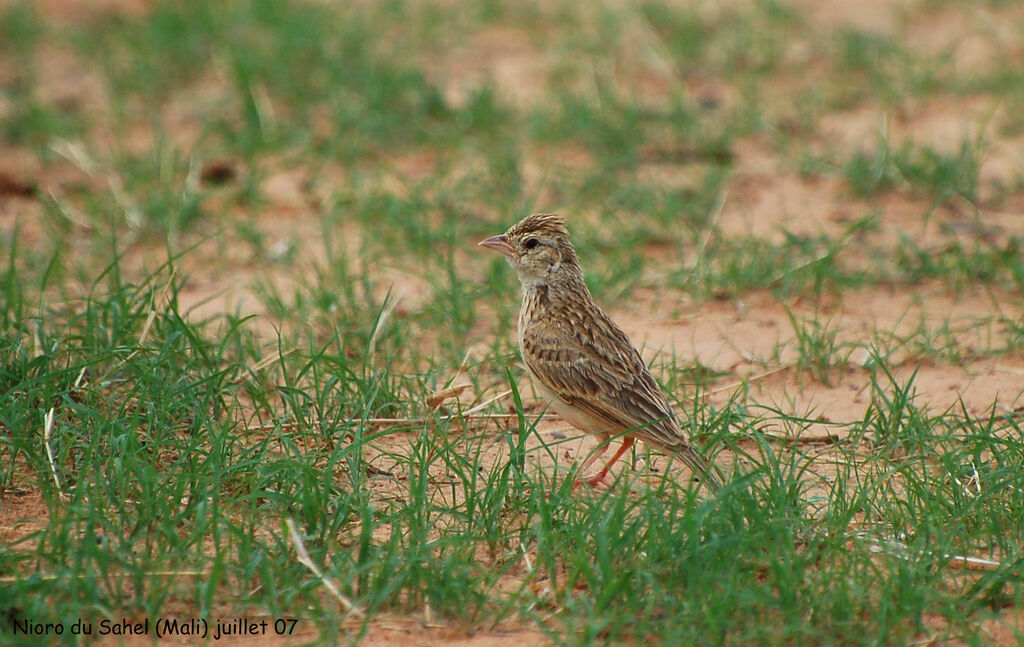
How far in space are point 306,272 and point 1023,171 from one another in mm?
4399

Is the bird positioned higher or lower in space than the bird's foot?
higher

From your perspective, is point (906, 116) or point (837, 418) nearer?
point (837, 418)

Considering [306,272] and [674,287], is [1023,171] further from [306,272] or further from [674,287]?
[306,272]

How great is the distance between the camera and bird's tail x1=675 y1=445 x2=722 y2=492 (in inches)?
162

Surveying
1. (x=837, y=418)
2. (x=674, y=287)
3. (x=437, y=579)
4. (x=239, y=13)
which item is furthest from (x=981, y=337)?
(x=239, y=13)

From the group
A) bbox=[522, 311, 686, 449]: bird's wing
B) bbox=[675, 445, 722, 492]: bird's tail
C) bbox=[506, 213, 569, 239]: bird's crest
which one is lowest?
bbox=[675, 445, 722, 492]: bird's tail

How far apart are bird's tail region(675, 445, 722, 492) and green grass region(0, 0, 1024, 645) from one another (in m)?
0.11

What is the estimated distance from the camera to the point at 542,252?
5.09 m

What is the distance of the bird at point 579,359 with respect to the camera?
437 centimetres

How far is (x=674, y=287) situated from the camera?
623 centimetres

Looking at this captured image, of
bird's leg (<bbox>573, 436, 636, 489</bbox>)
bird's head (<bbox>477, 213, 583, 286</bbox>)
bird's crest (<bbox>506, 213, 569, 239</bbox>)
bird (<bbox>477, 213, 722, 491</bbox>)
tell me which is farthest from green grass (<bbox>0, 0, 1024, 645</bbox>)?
bird's crest (<bbox>506, 213, 569, 239</bbox>)

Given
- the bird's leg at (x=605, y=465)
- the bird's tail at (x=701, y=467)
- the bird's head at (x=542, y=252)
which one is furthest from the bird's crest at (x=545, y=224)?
the bird's tail at (x=701, y=467)

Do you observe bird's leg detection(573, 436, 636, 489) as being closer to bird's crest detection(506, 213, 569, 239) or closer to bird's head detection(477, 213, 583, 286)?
bird's head detection(477, 213, 583, 286)

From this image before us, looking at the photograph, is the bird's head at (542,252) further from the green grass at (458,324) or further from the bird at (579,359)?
the green grass at (458,324)
